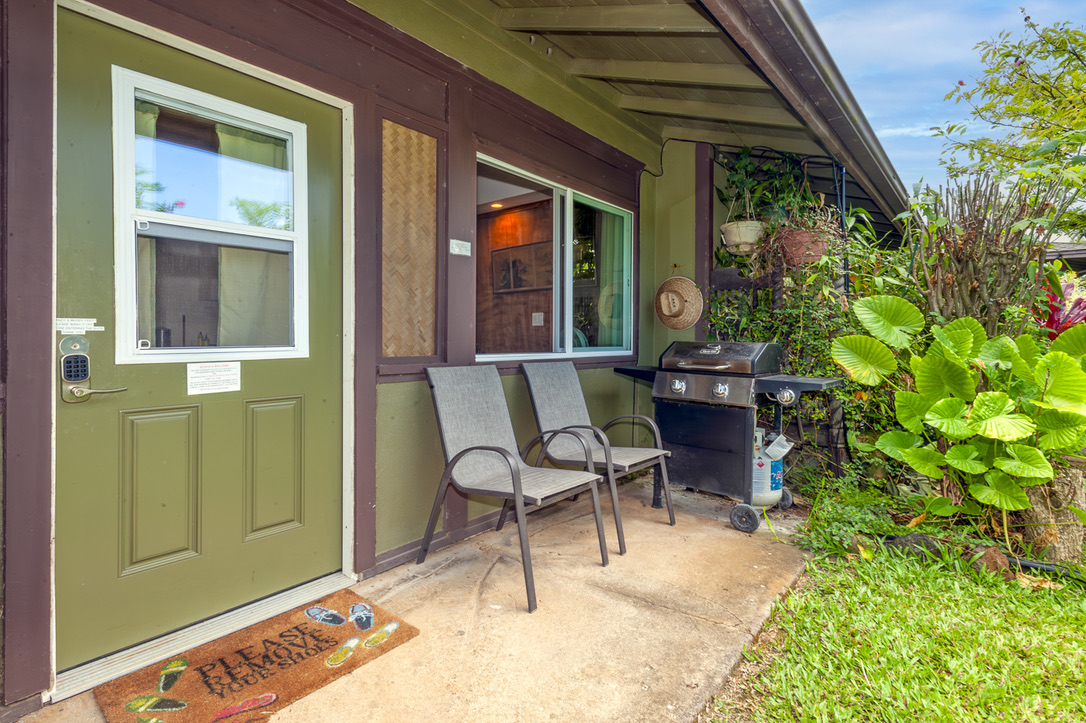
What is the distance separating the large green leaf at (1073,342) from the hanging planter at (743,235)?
207cm

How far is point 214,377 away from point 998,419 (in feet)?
10.8

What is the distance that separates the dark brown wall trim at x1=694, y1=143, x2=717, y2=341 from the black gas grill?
1.24 metres

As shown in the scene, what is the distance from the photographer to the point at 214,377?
80.8 inches

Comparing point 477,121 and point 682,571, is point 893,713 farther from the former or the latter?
point 477,121

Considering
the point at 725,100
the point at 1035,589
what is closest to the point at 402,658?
the point at 1035,589

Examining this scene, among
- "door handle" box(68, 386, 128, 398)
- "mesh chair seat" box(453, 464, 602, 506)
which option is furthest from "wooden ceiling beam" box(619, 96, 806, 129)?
"door handle" box(68, 386, 128, 398)

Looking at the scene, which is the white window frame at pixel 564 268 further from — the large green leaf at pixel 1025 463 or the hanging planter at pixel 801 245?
the large green leaf at pixel 1025 463

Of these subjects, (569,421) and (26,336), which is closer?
(26,336)

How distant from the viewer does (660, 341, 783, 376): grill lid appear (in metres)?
3.21

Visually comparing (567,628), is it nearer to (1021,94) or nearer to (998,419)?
(998,419)

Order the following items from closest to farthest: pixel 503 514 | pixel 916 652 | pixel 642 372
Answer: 1. pixel 916 652
2. pixel 503 514
3. pixel 642 372

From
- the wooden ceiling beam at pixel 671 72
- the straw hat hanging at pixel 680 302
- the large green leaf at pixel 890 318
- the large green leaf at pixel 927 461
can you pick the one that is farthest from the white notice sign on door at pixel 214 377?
the straw hat hanging at pixel 680 302

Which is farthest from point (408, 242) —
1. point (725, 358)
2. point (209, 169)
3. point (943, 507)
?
point (943, 507)

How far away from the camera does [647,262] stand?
471cm
